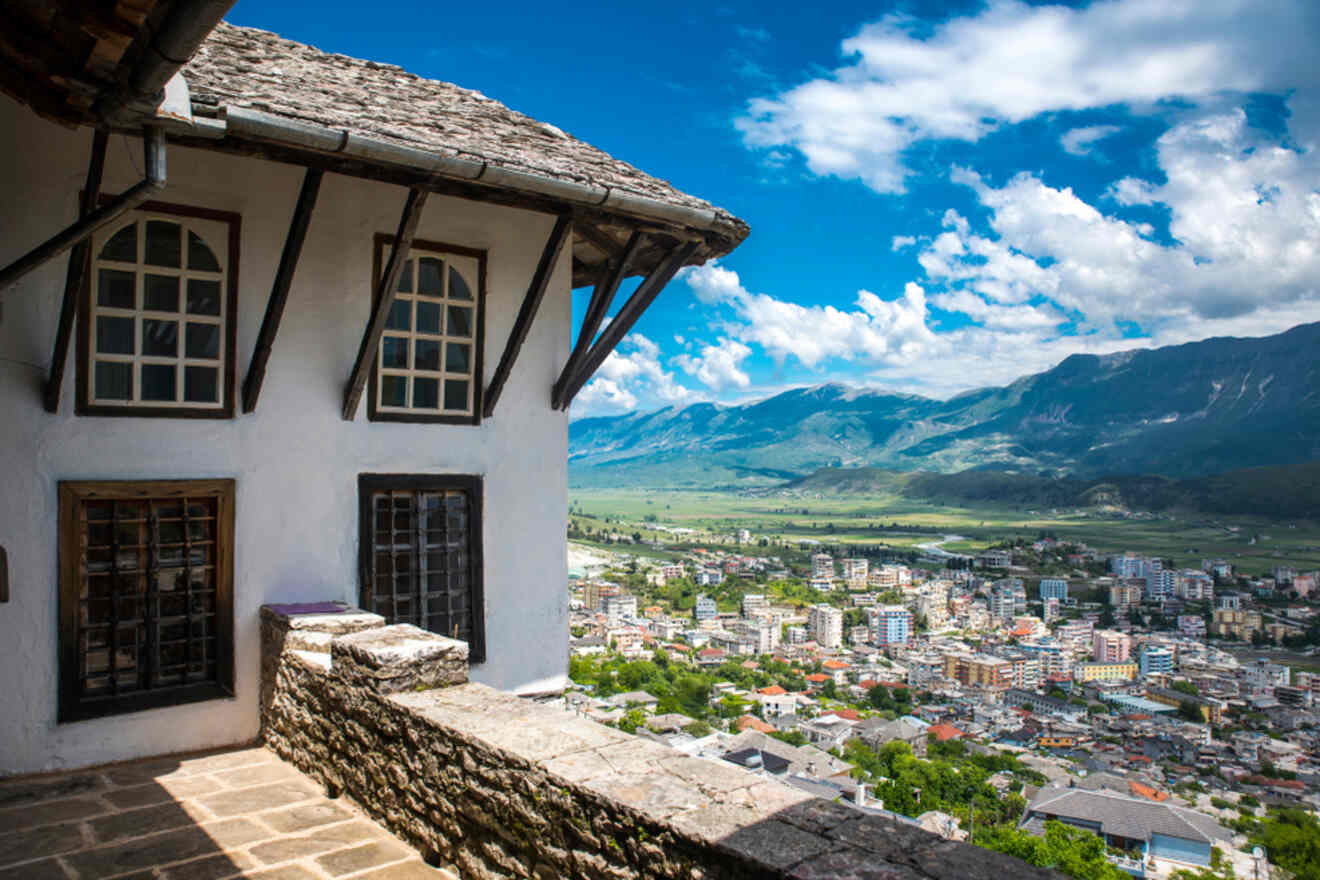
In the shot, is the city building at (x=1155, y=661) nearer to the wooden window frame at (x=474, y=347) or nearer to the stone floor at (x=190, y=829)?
the wooden window frame at (x=474, y=347)

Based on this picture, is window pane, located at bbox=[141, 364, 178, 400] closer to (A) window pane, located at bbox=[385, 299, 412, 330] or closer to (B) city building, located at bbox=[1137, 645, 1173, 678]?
(A) window pane, located at bbox=[385, 299, 412, 330]

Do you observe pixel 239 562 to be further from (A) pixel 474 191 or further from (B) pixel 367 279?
(A) pixel 474 191

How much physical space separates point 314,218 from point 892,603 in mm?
74889

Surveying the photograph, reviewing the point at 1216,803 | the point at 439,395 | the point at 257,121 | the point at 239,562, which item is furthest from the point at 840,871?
the point at 1216,803

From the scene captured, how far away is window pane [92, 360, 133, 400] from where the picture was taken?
5.49 metres

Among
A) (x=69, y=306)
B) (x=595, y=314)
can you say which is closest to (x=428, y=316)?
(x=595, y=314)

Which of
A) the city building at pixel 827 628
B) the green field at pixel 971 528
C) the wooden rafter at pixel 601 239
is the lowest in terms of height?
the city building at pixel 827 628

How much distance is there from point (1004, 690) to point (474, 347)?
54008mm

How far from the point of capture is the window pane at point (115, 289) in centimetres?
552

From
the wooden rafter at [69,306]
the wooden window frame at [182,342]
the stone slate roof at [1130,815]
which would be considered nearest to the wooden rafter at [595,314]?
the wooden window frame at [182,342]

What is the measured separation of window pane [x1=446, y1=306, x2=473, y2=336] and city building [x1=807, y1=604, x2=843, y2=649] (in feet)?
200

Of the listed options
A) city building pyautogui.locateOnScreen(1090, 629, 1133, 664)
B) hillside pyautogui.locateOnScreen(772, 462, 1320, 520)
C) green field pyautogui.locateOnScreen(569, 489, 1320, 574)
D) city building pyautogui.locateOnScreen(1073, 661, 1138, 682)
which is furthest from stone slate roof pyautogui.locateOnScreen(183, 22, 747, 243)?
hillside pyautogui.locateOnScreen(772, 462, 1320, 520)

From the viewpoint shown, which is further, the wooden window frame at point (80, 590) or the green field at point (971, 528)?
the green field at point (971, 528)

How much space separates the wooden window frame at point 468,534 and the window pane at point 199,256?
1.78 metres
